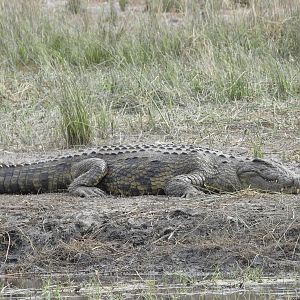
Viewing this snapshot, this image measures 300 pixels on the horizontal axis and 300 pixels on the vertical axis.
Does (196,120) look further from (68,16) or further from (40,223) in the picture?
(68,16)

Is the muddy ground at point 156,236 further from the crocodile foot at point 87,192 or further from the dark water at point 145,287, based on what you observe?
the crocodile foot at point 87,192

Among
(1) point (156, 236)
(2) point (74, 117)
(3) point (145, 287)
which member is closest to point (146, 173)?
(1) point (156, 236)

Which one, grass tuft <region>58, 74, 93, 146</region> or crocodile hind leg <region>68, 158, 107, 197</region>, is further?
grass tuft <region>58, 74, 93, 146</region>

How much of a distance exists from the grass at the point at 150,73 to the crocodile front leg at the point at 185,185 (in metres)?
1.85

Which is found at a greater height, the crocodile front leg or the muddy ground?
the muddy ground

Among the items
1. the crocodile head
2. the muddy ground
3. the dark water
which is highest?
the dark water

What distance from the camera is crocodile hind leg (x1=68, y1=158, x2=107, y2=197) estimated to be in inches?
356

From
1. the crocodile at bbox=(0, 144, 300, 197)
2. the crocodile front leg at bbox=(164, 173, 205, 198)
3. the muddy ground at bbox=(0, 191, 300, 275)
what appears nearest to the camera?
the muddy ground at bbox=(0, 191, 300, 275)

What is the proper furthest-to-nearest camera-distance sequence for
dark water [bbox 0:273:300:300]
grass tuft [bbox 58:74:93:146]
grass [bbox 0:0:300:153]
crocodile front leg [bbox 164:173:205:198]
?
grass [bbox 0:0:300:153] < grass tuft [bbox 58:74:93:146] < crocodile front leg [bbox 164:173:205:198] < dark water [bbox 0:273:300:300]

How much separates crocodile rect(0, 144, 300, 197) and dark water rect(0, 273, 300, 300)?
1.92m

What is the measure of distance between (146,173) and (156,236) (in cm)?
148

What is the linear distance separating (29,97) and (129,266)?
571cm

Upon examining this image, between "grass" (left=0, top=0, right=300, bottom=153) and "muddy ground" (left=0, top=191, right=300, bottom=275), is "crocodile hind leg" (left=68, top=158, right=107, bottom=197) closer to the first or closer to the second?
"muddy ground" (left=0, top=191, right=300, bottom=275)

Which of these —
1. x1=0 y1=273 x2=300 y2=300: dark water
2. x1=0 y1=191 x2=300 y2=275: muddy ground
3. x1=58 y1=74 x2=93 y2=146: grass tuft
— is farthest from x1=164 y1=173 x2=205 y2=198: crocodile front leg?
x1=58 y1=74 x2=93 y2=146: grass tuft
